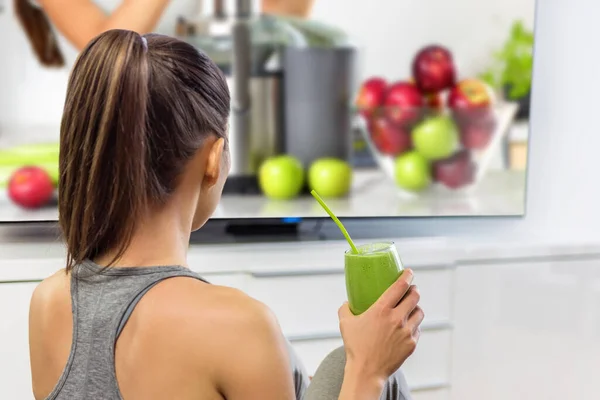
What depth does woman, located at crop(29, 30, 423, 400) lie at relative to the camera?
2.63 ft

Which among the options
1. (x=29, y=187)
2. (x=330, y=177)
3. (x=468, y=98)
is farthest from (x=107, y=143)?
(x=468, y=98)

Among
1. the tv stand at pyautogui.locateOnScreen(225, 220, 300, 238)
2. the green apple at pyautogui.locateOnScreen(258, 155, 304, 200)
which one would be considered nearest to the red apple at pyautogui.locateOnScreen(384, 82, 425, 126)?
the green apple at pyautogui.locateOnScreen(258, 155, 304, 200)

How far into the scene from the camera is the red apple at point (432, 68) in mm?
2150

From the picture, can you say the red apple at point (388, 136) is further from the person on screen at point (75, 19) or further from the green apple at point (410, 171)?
the person on screen at point (75, 19)

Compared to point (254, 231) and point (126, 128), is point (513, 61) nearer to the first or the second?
point (254, 231)

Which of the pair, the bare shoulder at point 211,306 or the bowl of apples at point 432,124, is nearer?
the bare shoulder at point 211,306

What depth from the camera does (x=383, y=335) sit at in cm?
92

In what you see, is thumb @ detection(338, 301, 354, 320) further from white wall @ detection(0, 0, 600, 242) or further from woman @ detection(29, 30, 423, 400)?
white wall @ detection(0, 0, 600, 242)

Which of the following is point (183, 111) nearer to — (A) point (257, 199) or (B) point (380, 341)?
(B) point (380, 341)

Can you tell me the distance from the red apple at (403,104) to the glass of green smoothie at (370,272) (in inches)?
48.2

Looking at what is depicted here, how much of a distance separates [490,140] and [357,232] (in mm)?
471

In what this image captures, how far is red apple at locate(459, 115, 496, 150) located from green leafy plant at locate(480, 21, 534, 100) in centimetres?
10

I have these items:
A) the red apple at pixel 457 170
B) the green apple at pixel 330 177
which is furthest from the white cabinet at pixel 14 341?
the red apple at pixel 457 170

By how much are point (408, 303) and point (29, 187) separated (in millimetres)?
1279
